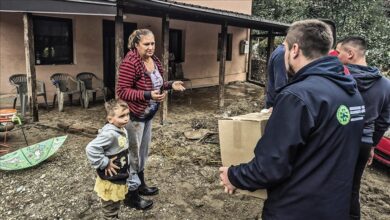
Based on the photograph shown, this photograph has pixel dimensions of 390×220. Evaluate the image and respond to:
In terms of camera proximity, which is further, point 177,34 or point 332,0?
point 332,0

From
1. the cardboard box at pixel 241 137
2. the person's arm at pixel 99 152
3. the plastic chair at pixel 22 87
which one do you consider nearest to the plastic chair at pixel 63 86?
the plastic chair at pixel 22 87

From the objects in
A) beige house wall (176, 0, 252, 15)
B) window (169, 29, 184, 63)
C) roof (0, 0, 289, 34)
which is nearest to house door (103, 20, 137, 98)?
window (169, 29, 184, 63)

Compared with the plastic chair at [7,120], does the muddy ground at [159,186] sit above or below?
below

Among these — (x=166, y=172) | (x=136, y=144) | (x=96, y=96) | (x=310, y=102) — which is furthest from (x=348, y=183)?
(x=96, y=96)

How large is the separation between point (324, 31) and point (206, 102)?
28.4ft

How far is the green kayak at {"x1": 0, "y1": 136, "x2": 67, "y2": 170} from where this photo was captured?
430cm

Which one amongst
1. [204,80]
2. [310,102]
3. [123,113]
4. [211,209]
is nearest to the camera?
[310,102]

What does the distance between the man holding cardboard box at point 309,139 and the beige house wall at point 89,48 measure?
7.59 meters

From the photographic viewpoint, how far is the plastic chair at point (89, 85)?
8297 millimetres

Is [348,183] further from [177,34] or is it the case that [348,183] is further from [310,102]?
[177,34]

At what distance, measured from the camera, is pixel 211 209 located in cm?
364

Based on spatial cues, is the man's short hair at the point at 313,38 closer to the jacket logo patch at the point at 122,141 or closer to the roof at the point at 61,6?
the jacket logo patch at the point at 122,141

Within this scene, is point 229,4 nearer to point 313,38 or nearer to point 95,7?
point 95,7

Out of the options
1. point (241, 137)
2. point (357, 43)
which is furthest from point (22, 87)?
point (357, 43)
